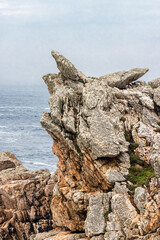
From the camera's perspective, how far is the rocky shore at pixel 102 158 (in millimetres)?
22641

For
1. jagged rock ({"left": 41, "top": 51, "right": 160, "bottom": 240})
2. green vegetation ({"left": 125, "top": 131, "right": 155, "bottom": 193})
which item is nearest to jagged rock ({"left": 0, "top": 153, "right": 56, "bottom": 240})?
jagged rock ({"left": 41, "top": 51, "right": 160, "bottom": 240})

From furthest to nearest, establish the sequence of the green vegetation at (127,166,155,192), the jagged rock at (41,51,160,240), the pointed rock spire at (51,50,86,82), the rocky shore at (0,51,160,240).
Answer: the pointed rock spire at (51,50,86,82) → the green vegetation at (127,166,155,192) → the jagged rock at (41,51,160,240) → the rocky shore at (0,51,160,240)

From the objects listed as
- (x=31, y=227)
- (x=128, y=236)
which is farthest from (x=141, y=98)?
(x=31, y=227)

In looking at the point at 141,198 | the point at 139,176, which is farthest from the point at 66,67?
the point at 141,198

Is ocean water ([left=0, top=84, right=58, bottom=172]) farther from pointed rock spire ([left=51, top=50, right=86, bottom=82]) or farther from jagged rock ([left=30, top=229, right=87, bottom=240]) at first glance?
pointed rock spire ([left=51, top=50, right=86, bottom=82])

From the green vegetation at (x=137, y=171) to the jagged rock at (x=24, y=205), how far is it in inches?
609

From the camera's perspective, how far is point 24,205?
37.8 meters

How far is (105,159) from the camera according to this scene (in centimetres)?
2630

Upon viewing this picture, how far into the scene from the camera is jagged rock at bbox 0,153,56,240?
36688mm

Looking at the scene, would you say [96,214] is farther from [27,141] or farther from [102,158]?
[27,141]

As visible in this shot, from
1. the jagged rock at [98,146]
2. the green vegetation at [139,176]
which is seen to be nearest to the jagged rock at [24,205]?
the jagged rock at [98,146]

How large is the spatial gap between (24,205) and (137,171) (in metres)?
17.6

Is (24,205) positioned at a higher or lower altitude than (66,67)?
lower

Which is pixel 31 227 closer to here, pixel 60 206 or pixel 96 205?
pixel 60 206
